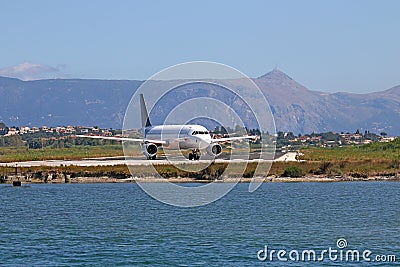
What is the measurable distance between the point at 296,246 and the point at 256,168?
1975 inches

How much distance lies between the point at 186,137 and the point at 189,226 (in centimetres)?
3469

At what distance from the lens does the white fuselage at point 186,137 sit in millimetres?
90875

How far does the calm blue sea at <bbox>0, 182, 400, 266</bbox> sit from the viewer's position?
4522 cm

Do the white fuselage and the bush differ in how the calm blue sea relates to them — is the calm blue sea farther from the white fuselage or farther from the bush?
the white fuselage

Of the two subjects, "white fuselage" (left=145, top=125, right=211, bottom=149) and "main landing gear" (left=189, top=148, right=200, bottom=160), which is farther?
"white fuselage" (left=145, top=125, right=211, bottom=149)

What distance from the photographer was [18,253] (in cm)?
4656

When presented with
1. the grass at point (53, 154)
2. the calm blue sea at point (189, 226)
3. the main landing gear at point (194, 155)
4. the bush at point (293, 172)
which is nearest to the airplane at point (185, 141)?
the main landing gear at point (194, 155)

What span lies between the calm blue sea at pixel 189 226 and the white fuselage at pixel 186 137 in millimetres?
7132

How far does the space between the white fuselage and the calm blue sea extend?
7.13m

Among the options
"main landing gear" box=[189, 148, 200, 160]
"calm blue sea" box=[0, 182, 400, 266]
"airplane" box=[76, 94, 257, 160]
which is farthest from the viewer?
"airplane" box=[76, 94, 257, 160]

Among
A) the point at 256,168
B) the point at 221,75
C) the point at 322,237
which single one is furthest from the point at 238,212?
the point at 256,168

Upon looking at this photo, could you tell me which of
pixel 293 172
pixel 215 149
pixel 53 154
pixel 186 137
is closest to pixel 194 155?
pixel 186 137

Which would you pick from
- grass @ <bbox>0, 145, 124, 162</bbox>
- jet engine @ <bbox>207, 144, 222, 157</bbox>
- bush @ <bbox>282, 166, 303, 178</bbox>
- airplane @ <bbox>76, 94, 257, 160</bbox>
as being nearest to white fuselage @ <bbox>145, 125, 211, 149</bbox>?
airplane @ <bbox>76, 94, 257, 160</bbox>

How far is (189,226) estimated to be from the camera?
189ft
